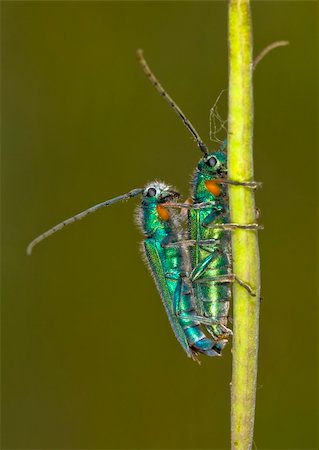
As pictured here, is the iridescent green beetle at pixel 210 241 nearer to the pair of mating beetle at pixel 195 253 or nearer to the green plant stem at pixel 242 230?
the pair of mating beetle at pixel 195 253

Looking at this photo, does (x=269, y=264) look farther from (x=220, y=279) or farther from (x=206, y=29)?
(x=220, y=279)

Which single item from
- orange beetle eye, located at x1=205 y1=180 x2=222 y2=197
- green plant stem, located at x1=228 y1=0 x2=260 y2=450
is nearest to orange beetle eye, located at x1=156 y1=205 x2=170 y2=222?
orange beetle eye, located at x1=205 y1=180 x2=222 y2=197

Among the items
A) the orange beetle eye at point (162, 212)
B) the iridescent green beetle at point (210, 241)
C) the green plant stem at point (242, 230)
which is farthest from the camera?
the orange beetle eye at point (162, 212)

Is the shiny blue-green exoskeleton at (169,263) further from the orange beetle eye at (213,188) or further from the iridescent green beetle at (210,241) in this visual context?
the orange beetle eye at (213,188)

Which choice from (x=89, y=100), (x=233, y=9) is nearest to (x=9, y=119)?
(x=89, y=100)

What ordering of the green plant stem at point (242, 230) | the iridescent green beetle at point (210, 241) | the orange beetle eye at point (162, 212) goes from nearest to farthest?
the green plant stem at point (242, 230) < the iridescent green beetle at point (210, 241) < the orange beetle eye at point (162, 212)

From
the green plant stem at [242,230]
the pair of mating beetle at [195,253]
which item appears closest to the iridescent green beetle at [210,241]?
the pair of mating beetle at [195,253]

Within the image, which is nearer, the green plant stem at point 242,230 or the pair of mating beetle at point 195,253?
the green plant stem at point 242,230

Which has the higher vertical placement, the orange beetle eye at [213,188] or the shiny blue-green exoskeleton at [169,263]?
the orange beetle eye at [213,188]

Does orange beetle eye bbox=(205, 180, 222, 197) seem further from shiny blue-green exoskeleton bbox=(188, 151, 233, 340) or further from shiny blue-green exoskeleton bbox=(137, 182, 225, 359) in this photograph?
shiny blue-green exoskeleton bbox=(137, 182, 225, 359)
